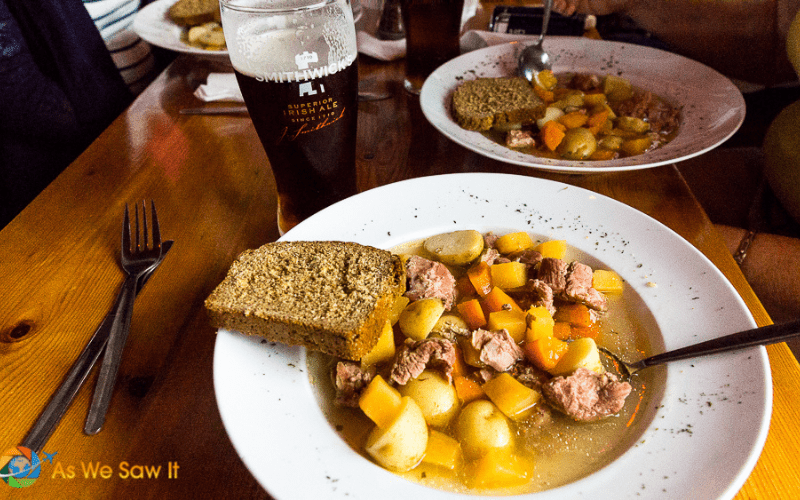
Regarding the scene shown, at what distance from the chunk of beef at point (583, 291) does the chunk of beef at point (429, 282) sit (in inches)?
10.9

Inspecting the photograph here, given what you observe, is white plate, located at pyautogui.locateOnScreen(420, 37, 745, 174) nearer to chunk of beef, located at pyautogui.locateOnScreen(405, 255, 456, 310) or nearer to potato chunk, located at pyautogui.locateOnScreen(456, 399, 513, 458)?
chunk of beef, located at pyautogui.locateOnScreen(405, 255, 456, 310)

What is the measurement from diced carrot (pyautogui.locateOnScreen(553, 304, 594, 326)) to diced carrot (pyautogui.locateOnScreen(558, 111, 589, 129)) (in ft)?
2.93

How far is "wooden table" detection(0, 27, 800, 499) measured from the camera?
90cm

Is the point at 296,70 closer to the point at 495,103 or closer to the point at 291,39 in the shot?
the point at 291,39

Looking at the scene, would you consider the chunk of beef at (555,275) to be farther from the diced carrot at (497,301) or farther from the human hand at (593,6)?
the human hand at (593,6)

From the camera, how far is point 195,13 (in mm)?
2352

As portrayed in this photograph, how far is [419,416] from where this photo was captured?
92cm

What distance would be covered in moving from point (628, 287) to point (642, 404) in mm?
295

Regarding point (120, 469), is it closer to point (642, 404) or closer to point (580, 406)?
point (580, 406)

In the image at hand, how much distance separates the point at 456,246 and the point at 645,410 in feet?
1.85

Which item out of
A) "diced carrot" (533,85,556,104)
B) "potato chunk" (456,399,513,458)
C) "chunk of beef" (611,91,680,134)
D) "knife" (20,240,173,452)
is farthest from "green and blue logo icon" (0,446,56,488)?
"chunk of beef" (611,91,680,134)

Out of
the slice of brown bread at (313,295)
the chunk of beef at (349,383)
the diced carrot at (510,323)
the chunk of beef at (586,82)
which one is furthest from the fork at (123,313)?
the chunk of beef at (586,82)

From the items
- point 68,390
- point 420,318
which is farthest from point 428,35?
point 68,390

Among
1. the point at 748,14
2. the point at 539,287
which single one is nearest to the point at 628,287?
the point at 539,287
